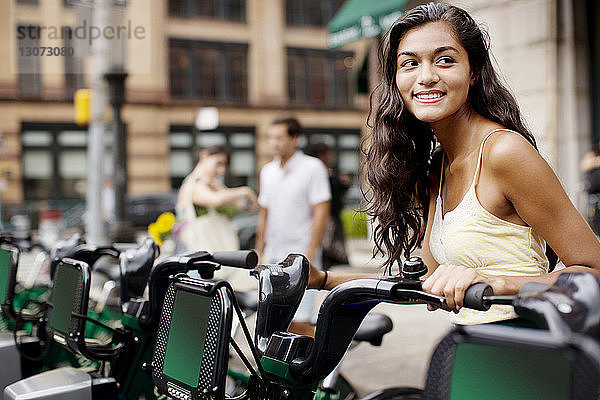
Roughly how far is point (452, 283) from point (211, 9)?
30.2 m

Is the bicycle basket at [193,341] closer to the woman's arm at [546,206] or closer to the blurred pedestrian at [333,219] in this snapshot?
the woman's arm at [546,206]

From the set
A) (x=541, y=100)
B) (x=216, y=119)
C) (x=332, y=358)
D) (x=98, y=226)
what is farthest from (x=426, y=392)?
(x=216, y=119)

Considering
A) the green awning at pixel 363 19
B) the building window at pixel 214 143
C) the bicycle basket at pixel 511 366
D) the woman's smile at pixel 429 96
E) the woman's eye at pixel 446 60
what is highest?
the green awning at pixel 363 19

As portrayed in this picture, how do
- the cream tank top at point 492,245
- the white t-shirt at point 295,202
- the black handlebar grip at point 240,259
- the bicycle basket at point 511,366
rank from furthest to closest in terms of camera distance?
1. the white t-shirt at point 295,202
2. the black handlebar grip at point 240,259
3. the cream tank top at point 492,245
4. the bicycle basket at point 511,366

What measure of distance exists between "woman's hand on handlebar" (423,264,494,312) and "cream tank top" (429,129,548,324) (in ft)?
1.37

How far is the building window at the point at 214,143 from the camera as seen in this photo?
2942 centimetres

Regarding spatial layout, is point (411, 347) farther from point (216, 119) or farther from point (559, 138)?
point (216, 119)

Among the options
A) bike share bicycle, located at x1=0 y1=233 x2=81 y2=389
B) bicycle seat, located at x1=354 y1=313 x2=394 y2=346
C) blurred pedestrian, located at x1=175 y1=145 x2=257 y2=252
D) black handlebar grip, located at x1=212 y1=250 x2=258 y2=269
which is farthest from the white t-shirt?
black handlebar grip, located at x1=212 y1=250 x2=258 y2=269

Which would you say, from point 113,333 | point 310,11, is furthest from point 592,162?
point 310,11

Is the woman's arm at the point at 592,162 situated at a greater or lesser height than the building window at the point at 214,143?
lesser

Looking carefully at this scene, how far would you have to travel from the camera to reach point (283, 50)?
31094mm

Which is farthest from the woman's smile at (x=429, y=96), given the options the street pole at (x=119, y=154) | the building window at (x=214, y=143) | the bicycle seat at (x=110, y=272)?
the building window at (x=214, y=143)

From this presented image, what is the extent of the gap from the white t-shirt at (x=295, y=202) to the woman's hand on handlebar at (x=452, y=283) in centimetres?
380

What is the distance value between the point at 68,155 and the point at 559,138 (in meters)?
23.9
